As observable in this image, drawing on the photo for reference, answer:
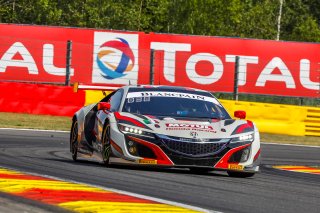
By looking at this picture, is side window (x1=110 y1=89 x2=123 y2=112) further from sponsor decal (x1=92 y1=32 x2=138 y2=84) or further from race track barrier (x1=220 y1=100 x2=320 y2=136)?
sponsor decal (x1=92 y1=32 x2=138 y2=84)

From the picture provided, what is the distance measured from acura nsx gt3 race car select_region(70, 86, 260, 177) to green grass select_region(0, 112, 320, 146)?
414 inches

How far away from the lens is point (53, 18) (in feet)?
161

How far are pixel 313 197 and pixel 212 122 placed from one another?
288 centimetres

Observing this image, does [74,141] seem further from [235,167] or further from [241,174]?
[235,167]

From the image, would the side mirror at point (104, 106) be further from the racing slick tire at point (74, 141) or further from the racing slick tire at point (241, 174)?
the racing slick tire at point (241, 174)

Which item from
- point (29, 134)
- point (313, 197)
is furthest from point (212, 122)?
point (29, 134)

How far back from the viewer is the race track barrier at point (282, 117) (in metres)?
26.1

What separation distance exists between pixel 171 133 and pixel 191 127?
0.28 meters

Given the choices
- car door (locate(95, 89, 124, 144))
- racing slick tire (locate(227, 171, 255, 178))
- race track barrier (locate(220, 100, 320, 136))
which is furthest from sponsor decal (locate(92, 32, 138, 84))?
racing slick tire (locate(227, 171, 255, 178))

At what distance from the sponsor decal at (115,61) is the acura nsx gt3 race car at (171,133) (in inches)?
585

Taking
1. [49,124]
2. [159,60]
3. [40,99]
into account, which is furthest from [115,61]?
[49,124]

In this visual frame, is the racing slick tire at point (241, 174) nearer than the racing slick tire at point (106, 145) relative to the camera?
No

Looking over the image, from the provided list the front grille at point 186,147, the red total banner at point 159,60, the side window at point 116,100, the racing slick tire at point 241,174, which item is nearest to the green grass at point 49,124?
the red total banner at point 159,60

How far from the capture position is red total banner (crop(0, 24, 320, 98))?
29047 mm
